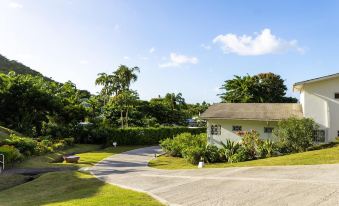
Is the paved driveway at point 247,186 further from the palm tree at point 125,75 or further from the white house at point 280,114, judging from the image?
the palm tree at point 125,75

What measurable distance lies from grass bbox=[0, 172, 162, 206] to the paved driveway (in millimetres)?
868

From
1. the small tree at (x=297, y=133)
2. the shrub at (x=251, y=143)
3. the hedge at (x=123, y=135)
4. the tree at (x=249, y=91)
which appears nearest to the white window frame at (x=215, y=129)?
the shrub at (x=251, y=143)

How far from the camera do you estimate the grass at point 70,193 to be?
41.8 ft

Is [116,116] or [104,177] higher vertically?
[116,116]

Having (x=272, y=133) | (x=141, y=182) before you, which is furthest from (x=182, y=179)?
(x=272, y=133)

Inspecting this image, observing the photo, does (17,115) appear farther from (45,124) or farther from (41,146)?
(41,146)

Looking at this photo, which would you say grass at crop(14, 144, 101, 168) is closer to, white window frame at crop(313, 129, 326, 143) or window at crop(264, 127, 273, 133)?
window at crop(264, 127, 273, 133)

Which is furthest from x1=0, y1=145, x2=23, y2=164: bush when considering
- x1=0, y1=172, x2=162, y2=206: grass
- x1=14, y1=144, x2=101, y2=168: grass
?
x1=0, y1=172, x2=162, y2=206: grass

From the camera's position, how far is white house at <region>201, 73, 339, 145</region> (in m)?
28.4

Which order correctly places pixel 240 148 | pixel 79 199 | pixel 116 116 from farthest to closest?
1. pixel 116 116
2. pixel 240 148
3. pixel 79 199

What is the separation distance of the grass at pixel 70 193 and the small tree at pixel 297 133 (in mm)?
14943

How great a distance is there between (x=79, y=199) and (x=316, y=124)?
21118mm

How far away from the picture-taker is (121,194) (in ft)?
46.2

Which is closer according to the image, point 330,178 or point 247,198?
point 247,198
